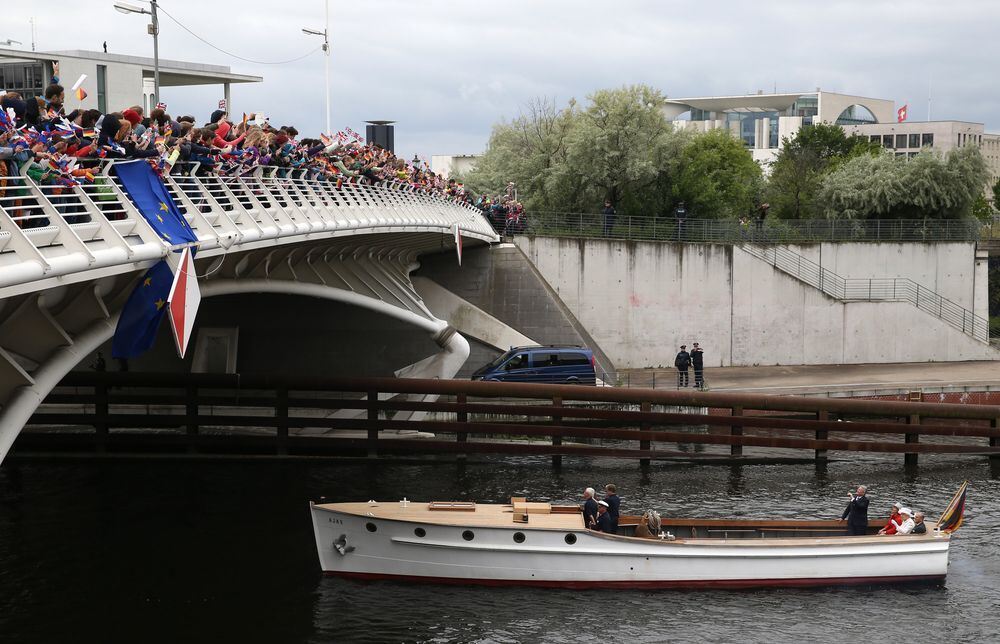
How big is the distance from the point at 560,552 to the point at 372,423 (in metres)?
11.4

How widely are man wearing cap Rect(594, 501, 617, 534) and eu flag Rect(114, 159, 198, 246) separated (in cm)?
866

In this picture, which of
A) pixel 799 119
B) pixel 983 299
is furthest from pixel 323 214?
pixel 799 119

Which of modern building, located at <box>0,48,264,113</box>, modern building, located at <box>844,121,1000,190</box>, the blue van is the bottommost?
the blue van

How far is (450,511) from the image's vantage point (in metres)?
20.1

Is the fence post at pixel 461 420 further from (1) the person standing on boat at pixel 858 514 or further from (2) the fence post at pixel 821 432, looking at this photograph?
(1) the person standing on boat at pixel 858 514

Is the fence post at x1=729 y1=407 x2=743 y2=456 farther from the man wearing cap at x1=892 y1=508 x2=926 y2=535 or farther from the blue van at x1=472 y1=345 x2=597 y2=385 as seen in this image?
the man wearing cap at x1=892 y1=508 x2=926 y2=535

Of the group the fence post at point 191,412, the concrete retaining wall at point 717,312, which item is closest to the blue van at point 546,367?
the fence post at point 191,412

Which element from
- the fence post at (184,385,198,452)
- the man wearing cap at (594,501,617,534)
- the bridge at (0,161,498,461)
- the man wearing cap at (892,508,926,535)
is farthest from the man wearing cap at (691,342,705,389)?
the man wearing cap at (594,501,617,534)

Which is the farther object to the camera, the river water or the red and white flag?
the river water

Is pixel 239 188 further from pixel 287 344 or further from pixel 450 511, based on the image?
pixel 287 344

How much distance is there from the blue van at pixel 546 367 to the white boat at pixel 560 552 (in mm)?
14289

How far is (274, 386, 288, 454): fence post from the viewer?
29.8 m

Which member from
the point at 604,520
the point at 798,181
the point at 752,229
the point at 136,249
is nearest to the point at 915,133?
the point at 798,181

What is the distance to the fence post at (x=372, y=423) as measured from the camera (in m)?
30.2
